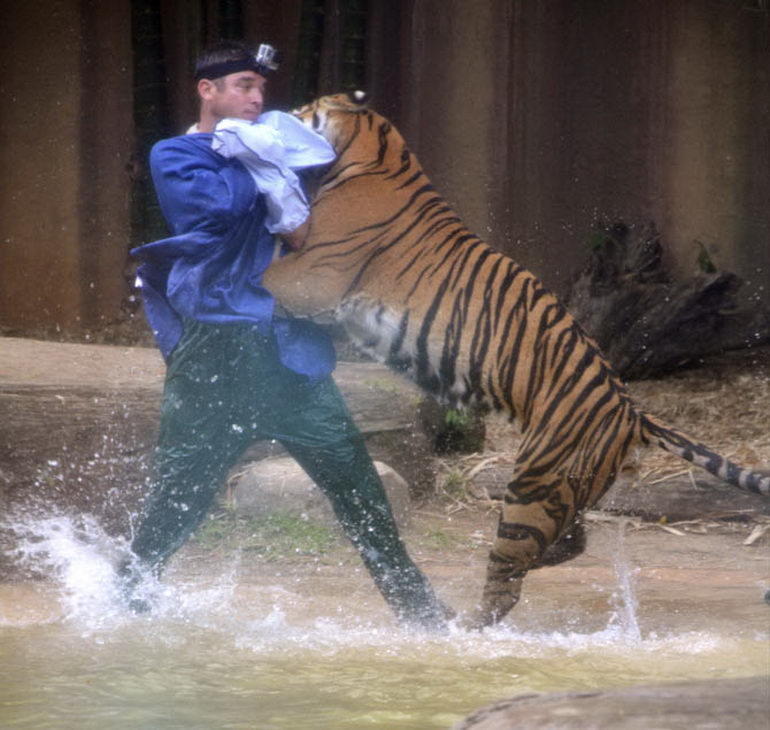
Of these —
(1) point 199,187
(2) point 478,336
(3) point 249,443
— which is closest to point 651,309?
(2) point 478,336

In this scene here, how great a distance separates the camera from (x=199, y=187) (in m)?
3.83

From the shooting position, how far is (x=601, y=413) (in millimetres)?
4230

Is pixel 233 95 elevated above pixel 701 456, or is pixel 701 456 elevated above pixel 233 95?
pixel 233 95

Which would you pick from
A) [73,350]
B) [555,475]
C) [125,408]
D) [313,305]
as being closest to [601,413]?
[555,475]

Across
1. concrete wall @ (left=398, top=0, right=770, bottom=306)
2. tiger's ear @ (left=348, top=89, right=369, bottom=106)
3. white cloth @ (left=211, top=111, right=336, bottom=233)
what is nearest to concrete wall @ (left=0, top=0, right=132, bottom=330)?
concrete wall @ (left=398, top=0, right=770, bottom=306)

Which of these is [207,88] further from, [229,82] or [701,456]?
[701,456]

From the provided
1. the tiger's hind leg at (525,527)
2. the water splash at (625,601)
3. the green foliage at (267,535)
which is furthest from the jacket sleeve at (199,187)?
the green foliage at (267,535)

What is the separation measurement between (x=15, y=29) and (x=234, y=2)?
1.57m

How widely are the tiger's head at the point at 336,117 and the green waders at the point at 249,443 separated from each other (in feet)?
2.57

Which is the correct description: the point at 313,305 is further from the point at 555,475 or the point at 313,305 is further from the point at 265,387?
the point at 555,475

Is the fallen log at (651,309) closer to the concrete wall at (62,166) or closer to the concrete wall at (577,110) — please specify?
the concrete wall at (577,110)

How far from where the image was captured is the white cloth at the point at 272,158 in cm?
388

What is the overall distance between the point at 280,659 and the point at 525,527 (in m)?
0.86

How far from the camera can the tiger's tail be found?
4.10 m
